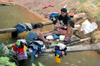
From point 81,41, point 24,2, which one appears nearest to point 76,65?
point 81,41

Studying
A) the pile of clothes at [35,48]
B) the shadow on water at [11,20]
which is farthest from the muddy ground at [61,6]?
the pile of clothes at [35,48]

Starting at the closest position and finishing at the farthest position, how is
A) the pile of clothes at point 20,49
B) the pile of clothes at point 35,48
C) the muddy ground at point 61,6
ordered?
1. the pile of clothes at point 20,49
2. the pile of clothes at point 35,48
3. the muddy ground at point 61,6

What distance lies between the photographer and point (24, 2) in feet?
35.5

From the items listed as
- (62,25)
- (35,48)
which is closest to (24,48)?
(35,48)

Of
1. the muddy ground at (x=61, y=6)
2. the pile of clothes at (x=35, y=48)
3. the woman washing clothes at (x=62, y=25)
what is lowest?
the pile of clothes at (x=35, y=48)

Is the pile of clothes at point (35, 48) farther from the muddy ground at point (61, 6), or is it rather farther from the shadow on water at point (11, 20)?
the muddy ground at point (61, 6)

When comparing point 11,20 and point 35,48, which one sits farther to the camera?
point 11,20

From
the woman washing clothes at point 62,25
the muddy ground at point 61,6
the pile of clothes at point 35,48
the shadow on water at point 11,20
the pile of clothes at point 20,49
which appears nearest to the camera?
the pile of clothes at point 20,49

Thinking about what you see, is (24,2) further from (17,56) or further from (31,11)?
(17,56)

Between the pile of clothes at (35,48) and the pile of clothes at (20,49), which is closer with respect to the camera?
the pile of clothes at (20,49)

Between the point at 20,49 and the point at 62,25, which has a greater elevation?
the point at 62,25

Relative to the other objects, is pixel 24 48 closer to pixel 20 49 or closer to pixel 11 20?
pixel 20 49

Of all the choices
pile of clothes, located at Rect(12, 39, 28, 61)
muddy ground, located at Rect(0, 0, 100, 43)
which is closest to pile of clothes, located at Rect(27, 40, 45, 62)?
pile of clothes, located at Rect(12, 39, 28, 61)

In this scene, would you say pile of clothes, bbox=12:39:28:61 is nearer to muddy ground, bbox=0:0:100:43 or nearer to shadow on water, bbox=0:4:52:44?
shadow on water, bbox=0:4:52:44
